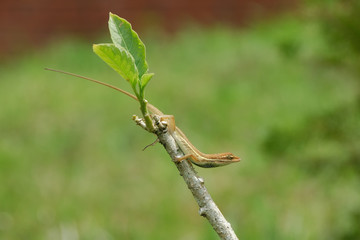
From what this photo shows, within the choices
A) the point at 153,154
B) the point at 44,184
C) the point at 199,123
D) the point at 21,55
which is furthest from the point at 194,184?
the point at 21,55

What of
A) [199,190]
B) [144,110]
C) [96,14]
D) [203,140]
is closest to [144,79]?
[144,110]

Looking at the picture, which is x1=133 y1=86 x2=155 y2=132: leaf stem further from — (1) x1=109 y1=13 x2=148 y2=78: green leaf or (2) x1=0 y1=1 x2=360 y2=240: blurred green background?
(2) x1=0 y1=1 x2=360 y2=240: blurred green background

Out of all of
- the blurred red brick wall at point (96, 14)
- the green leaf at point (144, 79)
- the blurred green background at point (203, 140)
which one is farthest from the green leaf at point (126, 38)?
the blurred red brick wall at point (96, 14)

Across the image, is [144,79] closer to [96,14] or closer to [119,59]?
[119,59]

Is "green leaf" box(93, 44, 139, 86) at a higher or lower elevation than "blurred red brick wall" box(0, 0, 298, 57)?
higher

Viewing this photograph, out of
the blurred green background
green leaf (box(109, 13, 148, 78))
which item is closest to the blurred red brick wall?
the blurred green background

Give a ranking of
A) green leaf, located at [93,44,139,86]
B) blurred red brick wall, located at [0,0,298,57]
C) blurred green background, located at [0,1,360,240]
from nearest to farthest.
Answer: green leaf, located at [93,44,139,86]
blurred green background, located at [0,1,360,240]
blurred red brick wall, located at [0,0,298,57]
